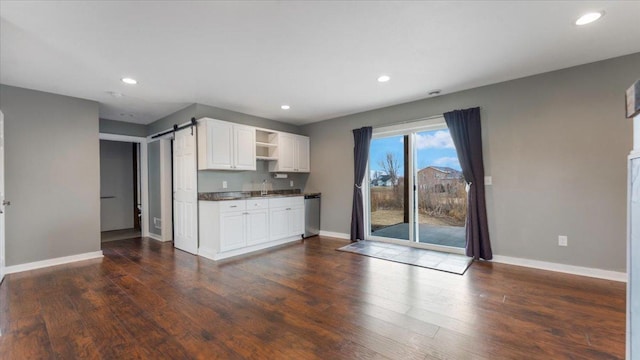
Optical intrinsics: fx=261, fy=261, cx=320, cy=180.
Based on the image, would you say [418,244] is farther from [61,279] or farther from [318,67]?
[61,279]

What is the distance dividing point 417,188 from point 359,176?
1094mm

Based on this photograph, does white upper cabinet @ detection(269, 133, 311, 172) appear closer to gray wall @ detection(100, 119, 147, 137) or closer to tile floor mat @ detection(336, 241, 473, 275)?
tile floor mat @ detection(336, 241, 473, 275)

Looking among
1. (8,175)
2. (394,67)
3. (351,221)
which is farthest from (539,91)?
(8,175)

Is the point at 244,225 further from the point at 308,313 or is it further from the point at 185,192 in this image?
the point at 308,313

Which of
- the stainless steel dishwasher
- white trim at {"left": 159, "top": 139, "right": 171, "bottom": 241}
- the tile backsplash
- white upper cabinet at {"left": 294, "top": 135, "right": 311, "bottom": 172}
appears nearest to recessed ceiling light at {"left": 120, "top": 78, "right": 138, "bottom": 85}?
the tile backsplash

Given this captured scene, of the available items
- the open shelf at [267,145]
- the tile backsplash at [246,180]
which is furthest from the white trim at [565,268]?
the open shelf at [267,145]

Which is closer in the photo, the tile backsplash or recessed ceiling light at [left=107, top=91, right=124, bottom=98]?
recessed ceiling light at [left=107, top=91, right=124, bottom=98]

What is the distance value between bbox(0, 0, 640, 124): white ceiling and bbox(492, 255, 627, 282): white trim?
7.93ft

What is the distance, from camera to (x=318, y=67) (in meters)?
3.08

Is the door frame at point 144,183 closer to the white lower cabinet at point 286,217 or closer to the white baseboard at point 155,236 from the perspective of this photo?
the white baseboard at point 155,236

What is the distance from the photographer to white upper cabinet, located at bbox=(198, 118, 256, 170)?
4164mm

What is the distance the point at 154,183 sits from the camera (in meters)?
5.48

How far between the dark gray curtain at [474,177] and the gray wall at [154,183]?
5589 millimetres

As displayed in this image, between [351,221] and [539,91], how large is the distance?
3.44 meters
